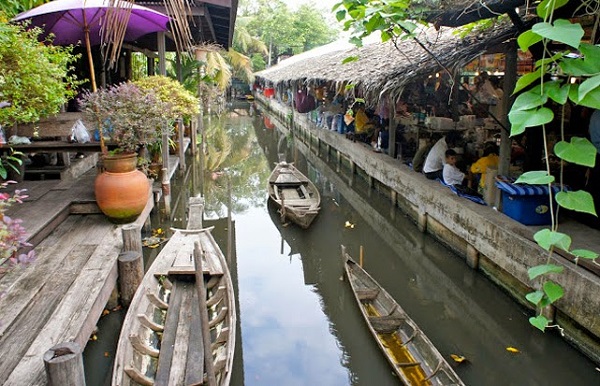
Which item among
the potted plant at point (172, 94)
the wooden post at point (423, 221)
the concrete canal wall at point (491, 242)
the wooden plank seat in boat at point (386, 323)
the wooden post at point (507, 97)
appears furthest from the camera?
the wooden post at point (423, 221)

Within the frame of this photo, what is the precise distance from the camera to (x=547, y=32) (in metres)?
1.67

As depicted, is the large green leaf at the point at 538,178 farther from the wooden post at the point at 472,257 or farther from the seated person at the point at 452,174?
the seated person at the point at 452,174

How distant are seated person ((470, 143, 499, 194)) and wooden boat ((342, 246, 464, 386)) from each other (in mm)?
2735

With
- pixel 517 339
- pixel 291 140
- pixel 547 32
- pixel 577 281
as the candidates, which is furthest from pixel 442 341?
pixel 291 140

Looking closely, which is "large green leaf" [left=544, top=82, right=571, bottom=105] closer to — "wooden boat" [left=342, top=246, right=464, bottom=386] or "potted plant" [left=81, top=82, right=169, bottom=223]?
"wooden boat" [left=342, top=246, right=464, bottom=386]

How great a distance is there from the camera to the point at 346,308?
258 inches

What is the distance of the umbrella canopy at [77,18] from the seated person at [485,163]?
530cm

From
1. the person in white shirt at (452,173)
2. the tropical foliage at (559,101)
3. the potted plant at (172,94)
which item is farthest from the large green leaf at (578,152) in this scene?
the person in white shirt at (452,173)

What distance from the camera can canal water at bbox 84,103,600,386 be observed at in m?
5.16

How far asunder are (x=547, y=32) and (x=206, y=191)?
1138cm

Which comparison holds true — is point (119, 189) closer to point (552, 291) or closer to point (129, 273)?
point (129, 273)

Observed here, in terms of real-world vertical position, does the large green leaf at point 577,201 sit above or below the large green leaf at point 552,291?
above

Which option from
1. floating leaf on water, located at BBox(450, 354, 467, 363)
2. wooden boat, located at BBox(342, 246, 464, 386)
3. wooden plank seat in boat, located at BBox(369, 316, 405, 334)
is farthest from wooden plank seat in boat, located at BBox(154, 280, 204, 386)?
floating leaf on water, located at BBox(450, 354, 467, 363)

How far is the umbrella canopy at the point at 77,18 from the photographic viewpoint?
615cm
